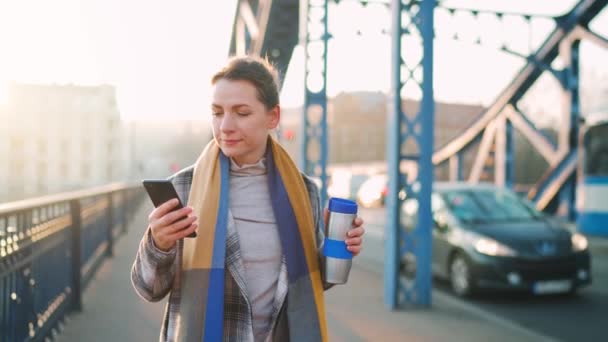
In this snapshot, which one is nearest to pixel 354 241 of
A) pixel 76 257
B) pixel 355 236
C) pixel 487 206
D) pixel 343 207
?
pixel 355 236

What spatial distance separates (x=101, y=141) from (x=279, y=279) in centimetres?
6612

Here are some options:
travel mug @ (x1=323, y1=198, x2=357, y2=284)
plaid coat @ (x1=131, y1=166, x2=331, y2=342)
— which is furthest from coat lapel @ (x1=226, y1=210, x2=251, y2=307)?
travel mug @ (x1=323, y1=198, x2=357, y2=284)

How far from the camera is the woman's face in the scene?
70.3 inches

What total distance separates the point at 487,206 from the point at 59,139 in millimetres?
60294

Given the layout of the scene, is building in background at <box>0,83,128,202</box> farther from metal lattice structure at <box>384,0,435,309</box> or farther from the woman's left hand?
the woman's left hand

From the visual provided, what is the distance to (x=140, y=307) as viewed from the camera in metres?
5.83

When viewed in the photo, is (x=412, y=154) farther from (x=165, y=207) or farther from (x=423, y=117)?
(x=165, y=207)

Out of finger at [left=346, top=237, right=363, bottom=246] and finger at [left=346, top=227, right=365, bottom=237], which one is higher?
finger at [left=346, top=227, right=365, bottom=237]

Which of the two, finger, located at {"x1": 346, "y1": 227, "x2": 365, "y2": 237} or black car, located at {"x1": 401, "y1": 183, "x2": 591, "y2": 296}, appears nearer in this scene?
finger, located at {"x1": 346, "y1": 227, "x2": 365, "y2": 237}

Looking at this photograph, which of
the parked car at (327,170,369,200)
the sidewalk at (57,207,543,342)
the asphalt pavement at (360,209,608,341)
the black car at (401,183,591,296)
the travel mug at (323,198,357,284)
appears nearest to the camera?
the travel mug at (323,198,357,284)

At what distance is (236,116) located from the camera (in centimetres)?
179

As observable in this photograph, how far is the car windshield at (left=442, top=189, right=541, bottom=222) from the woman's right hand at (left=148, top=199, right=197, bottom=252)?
6.37 metres

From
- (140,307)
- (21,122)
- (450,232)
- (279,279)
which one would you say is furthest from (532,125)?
(21,122)

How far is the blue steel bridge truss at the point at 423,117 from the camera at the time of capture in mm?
5828
